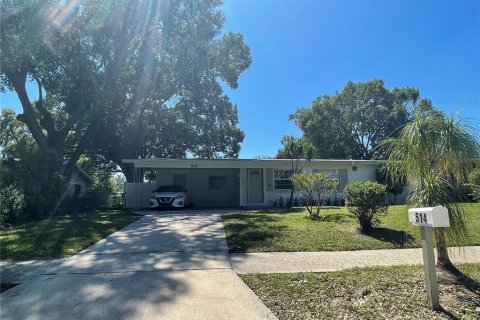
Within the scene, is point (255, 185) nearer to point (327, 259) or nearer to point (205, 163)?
point (205, 163)

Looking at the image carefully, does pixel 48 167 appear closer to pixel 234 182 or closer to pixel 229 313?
pixel 234 182

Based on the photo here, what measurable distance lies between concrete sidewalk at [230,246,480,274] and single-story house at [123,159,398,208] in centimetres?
1256

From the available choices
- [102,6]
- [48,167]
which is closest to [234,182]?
[48,167]

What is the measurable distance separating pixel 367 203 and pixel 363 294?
497 centimetres

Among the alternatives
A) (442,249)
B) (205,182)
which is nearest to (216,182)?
(205,182)

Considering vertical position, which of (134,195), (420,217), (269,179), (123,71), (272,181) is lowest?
(420,217)

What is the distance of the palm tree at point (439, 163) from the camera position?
16.8ft

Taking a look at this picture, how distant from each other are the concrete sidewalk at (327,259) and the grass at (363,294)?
448 mm

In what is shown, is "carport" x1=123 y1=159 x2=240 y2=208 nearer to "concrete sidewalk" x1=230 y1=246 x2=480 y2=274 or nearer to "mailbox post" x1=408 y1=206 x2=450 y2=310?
"concrete sidewalk" x1=230 y1=246 x2=480 y2=274

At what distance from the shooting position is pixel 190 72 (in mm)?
24891

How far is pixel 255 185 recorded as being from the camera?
69.4 ft

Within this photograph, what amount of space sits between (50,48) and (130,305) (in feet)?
53.7

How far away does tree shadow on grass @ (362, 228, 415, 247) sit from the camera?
8.21 meters

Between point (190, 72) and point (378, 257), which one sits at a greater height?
point (190, 72)
